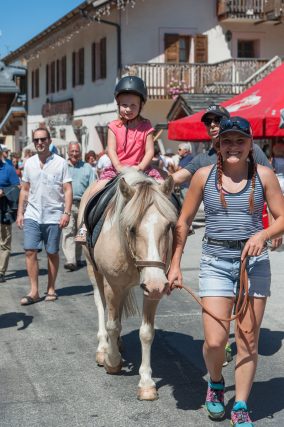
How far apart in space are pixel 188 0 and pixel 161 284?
86.1ft

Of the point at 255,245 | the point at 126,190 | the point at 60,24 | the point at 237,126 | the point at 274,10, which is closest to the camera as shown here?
the point at 255,245

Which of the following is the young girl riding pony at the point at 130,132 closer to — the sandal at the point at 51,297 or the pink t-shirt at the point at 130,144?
the pink t-shirt at the point at 130,144

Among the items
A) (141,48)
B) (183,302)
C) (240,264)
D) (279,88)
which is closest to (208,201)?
(240,264)

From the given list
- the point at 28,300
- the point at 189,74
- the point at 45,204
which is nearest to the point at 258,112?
the point at 45,204

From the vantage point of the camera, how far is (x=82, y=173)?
467 inches

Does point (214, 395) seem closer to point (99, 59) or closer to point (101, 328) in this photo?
point (101, 328)

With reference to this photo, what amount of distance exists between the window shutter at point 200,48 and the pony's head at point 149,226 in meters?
25.2

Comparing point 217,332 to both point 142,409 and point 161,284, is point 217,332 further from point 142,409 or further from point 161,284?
point 142,409

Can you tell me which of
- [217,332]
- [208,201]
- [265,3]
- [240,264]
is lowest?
[217,332]

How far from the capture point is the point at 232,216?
4.68 m

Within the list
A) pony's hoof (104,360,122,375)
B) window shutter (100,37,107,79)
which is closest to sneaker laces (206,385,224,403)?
pony's hoof (104,360,122,375)

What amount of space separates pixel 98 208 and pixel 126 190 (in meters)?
0.91

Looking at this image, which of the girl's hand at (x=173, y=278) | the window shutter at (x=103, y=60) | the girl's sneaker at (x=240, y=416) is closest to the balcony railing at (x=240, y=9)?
the window shutter at (x=103, y=60)

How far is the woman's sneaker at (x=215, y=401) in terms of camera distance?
480 cm
